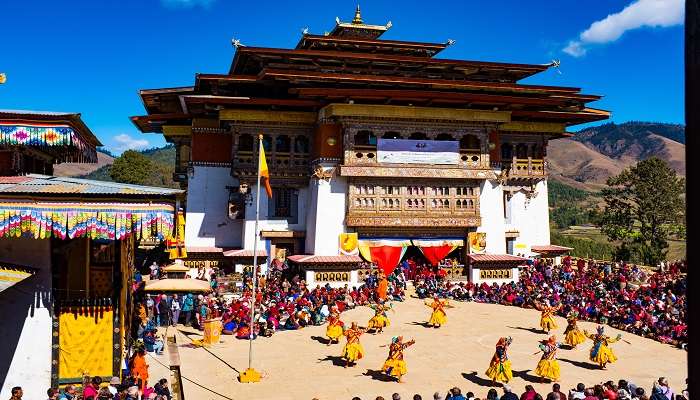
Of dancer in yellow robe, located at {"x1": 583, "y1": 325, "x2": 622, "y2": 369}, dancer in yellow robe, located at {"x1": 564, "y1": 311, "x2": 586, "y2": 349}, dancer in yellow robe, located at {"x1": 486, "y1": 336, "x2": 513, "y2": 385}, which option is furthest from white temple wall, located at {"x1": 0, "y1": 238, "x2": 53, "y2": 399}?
dancer in yellow robe, located at {"x1": 564, "y1": 311, "x2": 586, "y2": 349}

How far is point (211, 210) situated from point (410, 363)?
58.1 feet

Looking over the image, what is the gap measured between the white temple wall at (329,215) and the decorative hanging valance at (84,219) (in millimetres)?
16868

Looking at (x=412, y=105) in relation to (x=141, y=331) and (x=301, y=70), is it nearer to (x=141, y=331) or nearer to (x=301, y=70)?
(x=301, y=70)

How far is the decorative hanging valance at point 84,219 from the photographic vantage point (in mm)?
10586

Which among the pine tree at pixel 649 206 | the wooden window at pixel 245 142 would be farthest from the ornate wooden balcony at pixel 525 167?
the pine tree at pixel 649 206

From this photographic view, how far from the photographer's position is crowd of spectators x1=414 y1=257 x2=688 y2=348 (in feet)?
68.8

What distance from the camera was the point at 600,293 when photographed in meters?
25.8

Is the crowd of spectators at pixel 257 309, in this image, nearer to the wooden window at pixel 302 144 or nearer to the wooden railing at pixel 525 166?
the wooden window at pixel 302 144

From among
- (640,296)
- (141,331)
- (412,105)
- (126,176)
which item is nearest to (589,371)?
(640,296)

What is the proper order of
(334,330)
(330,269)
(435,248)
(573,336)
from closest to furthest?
(334,330)
(573,336)
(330,269)
(435,248)

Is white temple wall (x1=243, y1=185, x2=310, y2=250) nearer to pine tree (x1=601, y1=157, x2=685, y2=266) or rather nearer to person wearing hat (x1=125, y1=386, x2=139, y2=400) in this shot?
person wearing hat (x1=125, y1=386, x2=139, y2=400)

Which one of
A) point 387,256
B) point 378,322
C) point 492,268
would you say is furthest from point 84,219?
point 492,268

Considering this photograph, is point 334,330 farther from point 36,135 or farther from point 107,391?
point 36,135

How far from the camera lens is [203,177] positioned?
3122 centimetres
